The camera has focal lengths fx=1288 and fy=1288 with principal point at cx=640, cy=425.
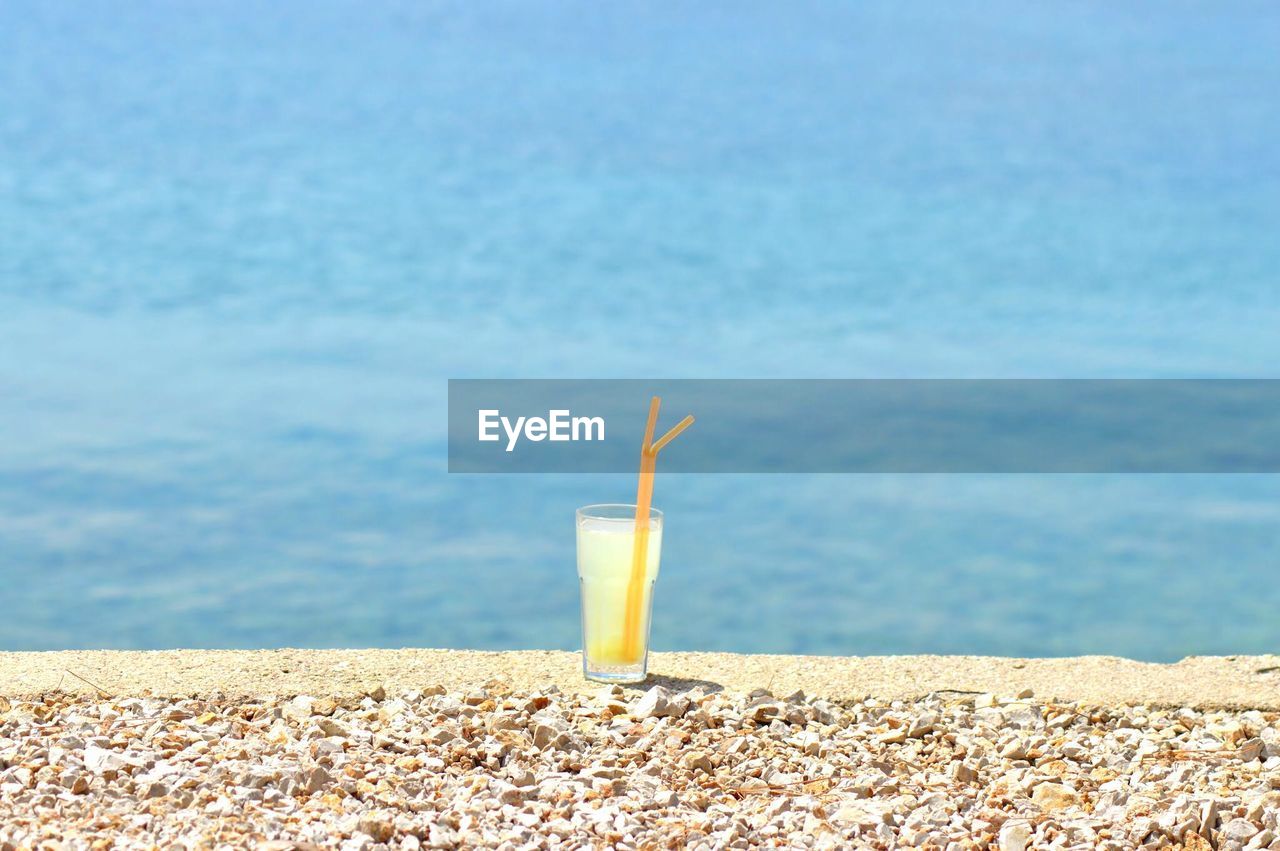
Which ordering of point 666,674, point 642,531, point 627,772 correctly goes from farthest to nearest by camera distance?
point 666,674 → point 642,531 → point 627,772

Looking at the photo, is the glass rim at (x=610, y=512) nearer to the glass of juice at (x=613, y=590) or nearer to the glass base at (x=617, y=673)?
the glass of juice at (x=613, y=590)

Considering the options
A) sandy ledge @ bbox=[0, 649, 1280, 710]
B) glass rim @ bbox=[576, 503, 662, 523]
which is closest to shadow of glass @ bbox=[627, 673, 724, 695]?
sandy ledge @ bbox=[0, 649, 1280, 710]

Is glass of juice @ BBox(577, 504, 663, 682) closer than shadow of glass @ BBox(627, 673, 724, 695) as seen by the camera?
Yes

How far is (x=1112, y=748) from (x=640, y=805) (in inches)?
57.9

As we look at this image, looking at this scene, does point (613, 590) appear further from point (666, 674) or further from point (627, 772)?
point (627, 772)

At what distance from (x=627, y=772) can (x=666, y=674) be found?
1.00 metres

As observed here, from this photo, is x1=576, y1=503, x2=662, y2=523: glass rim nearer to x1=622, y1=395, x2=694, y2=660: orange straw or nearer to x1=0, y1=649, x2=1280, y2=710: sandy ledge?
x1=622, y1=395, x2=694, y2=660: orange straw

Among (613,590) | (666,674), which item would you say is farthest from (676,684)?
(613,590)

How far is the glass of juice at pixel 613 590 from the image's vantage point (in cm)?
386

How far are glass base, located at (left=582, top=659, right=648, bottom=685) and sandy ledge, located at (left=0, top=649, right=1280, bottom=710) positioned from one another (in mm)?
44

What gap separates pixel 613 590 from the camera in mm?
3893

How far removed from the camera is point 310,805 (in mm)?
2846

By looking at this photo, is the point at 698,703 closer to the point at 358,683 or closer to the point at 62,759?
the point at 358,683

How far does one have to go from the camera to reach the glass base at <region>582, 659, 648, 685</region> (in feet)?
13.2
